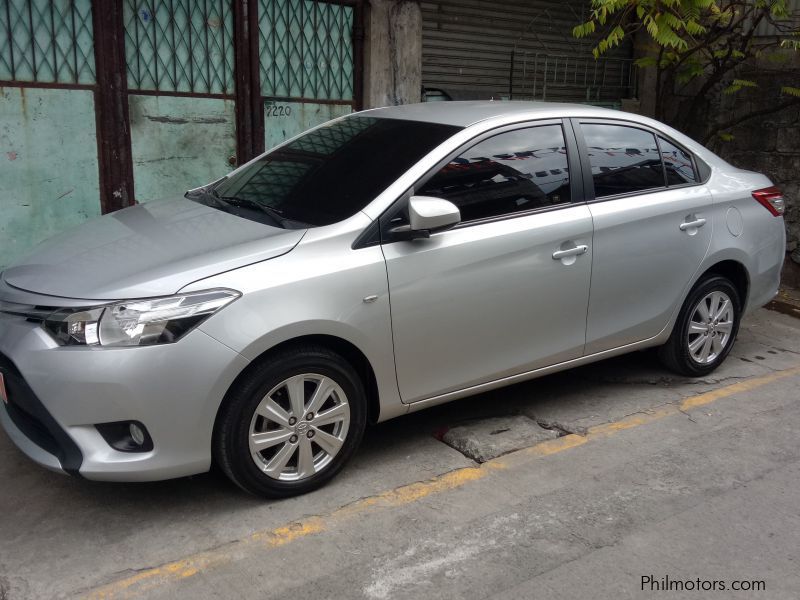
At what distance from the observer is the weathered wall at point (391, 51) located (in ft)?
25.4

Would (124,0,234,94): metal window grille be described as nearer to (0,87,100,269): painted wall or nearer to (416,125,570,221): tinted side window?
(0,87,100,269): painted wall

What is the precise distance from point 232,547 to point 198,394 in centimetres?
64

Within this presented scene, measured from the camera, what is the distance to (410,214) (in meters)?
3.58

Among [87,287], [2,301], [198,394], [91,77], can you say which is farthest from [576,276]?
[91,77]

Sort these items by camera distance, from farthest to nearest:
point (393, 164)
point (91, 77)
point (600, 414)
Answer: point (91, 77), point (600, 414), point (393, 164)

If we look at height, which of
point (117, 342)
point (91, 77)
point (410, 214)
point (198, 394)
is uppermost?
point (91, 77)

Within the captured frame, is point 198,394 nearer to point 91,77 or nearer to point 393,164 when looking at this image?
point 393,164

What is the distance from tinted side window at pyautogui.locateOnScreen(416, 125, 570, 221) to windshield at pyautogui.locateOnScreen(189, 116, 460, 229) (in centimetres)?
18

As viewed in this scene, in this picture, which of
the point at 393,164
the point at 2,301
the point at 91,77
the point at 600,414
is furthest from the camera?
the point at 91,77

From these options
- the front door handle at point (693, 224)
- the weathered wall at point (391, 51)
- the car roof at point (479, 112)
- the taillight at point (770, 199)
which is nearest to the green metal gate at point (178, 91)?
the weathered wall at point (391, 51)

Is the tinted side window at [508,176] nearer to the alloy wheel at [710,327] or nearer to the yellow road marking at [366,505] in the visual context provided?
the yellow road marking at [366,505]

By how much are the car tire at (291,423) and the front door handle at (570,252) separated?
1279 millimetres

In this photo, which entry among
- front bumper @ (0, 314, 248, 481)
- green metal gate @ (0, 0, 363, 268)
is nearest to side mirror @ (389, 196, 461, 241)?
front bumper @ (0, 314, 248, 481)

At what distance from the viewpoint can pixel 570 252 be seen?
4.18 metres
